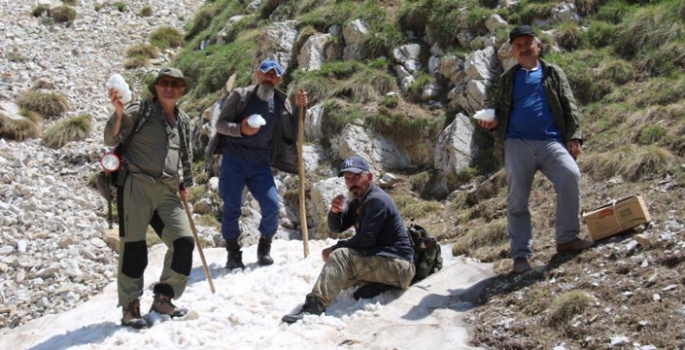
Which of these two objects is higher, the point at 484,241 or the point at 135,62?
the point at 135,62

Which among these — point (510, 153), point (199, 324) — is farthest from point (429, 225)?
point (199, 324)

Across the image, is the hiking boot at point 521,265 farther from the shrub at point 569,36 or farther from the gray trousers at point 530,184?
the shrub at point 569,36

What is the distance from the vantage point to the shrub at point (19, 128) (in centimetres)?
1538

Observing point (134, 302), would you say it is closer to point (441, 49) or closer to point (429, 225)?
point (429, 225)

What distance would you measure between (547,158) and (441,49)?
300 inches

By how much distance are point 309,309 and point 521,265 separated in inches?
85.8

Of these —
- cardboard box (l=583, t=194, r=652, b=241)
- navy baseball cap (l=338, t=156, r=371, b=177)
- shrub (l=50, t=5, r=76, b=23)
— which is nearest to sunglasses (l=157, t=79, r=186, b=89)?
navy baseball cap (l=338, t=156, r=371, b=177)

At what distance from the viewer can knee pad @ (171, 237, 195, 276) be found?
7.20 m

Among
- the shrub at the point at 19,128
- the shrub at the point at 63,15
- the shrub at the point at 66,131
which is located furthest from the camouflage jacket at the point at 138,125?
the shrub at the point at 63,15

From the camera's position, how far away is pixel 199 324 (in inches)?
279

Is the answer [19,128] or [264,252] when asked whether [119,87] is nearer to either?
[264,252]

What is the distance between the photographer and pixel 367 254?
7152mm

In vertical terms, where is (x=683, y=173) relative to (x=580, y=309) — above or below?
above

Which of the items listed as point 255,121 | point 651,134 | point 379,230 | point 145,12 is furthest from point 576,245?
point 145,12
